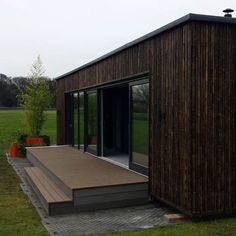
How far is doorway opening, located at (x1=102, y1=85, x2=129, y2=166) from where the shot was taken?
41.2ft

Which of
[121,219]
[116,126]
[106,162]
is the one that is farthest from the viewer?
[116,126]

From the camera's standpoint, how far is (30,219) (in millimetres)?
7098

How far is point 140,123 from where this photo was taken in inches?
348

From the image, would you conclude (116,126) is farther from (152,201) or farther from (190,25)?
(190,25)

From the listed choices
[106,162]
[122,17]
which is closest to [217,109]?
[106,162]

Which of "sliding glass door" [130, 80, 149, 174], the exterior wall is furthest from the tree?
the exterior wall

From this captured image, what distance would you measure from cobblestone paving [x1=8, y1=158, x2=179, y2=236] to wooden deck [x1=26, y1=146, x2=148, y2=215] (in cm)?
17

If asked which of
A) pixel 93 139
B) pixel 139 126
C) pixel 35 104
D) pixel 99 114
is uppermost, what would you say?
pixel 35 104

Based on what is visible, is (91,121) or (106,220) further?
(91,121)

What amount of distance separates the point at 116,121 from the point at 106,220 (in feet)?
19.9

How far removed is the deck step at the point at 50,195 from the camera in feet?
24.2

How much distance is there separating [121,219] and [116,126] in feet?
19.9

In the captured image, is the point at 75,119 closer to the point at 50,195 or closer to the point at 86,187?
the point at 50,195

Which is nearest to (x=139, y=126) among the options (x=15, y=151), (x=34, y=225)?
(x=34, y=225)
